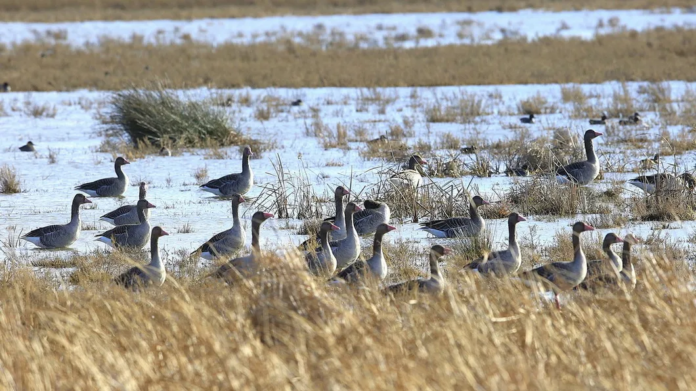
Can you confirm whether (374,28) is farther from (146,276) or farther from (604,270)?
(604,270)

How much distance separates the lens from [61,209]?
12.0 metres

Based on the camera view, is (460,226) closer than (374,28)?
Yes

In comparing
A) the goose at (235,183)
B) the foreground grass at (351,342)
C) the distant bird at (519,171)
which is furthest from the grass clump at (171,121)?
the foreground grass at (351,342)

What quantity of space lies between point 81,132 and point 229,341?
636 inches

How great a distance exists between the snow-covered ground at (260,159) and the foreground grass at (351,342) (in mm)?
794

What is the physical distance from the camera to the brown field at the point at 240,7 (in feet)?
174

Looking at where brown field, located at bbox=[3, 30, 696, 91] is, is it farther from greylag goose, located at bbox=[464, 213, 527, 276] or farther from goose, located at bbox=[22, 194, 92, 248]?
greylag goose, located at bbox=[464, 213, 527, 276]

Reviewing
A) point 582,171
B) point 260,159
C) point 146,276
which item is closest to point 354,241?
point 146,276

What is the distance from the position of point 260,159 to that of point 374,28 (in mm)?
30612

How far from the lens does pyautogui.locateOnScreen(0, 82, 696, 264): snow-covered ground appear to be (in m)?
10.7

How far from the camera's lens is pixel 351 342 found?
4902 mm

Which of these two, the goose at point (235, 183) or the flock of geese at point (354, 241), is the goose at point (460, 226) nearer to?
the flock of geese at point (354, 241)

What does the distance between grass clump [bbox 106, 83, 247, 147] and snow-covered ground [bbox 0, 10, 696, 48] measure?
20750 mm

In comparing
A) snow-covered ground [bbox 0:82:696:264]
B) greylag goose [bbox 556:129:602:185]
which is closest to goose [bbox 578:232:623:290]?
snow-covered ground [bbox 0:82:696:264]
